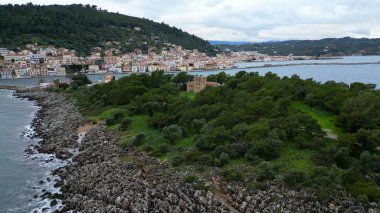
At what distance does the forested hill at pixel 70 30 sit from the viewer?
13938cm

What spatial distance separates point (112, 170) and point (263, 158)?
9.26 m

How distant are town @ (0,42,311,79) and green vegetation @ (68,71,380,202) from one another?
8276cm

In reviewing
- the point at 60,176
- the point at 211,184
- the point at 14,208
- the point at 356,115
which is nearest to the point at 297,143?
the point at 356,115

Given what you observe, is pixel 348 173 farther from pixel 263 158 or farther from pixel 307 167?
pixel 263 158

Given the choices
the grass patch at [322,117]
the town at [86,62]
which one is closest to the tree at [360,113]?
the grass patch at [322,117]

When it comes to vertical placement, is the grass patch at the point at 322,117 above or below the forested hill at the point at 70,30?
below

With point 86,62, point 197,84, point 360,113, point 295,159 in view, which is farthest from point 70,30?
point 295,159

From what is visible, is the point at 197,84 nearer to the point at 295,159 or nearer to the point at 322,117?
the point at 322,117

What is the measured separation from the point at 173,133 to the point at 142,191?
9.02 metres

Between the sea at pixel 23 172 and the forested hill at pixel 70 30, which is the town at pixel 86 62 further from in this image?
the sea at pixel 23 172

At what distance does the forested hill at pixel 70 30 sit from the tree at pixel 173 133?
118 m

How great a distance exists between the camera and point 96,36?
157 meters

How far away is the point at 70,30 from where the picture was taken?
152125mm

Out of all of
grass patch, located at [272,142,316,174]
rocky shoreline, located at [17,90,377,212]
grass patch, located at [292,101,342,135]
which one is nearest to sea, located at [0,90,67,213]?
rocky shoreline, located at [17,90,377,212]
